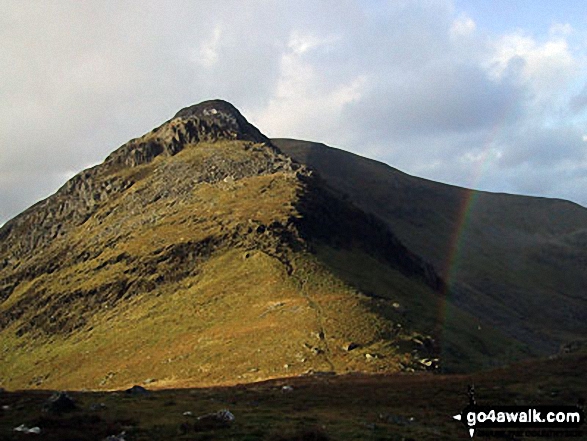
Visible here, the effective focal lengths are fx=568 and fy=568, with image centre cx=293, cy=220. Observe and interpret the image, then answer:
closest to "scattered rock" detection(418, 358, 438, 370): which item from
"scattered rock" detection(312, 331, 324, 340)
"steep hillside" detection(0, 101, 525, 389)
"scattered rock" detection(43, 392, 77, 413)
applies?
"steep hillside" detection(0, 101, 525, 389)

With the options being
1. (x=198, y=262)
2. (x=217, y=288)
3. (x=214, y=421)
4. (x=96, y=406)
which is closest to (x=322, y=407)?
(x=214, y=421)

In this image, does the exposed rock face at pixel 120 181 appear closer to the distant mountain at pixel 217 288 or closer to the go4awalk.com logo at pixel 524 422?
the distant mountain at pixel 217 288

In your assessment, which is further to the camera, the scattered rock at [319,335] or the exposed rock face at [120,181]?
the exposed rock face at [120,181]

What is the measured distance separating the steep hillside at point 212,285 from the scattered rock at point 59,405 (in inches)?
1406

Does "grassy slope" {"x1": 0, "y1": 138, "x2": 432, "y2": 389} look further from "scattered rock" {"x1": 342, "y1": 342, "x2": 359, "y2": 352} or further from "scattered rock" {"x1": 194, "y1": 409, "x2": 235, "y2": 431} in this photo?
"scattered rock" {"x1": 194, "y1": 409, "x2": 235, "y2": 431}

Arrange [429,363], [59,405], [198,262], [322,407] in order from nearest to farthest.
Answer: [59,405] < [322,407] < [429,363] < [198,262]

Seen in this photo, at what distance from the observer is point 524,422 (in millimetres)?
32688

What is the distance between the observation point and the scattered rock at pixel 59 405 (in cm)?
3388

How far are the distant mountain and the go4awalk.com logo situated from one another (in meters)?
34.9

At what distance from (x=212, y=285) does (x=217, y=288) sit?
2651 millimetres

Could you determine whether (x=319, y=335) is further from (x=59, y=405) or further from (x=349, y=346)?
(x=59, y=405)

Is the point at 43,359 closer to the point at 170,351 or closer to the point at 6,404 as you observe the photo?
the point at 170,351

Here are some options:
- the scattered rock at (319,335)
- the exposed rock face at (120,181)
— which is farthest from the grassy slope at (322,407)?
the exposed rock face at (120,181)

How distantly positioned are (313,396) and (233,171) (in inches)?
4785
